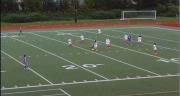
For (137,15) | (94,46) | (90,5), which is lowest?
(137,15)

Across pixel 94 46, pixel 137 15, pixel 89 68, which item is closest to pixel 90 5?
pixel 137 15

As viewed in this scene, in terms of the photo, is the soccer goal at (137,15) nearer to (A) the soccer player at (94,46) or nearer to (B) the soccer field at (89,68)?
(B) the soccer field at (89,68)

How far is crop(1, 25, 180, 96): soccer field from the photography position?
15352 mm

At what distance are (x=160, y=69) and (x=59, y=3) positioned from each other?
3952 centimetres

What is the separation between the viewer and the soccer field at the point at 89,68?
15352mm

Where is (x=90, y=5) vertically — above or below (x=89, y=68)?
below

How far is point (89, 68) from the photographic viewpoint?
776 inches

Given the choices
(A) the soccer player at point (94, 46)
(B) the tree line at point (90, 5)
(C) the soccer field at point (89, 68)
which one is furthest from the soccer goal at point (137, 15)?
(A) the soccer player at point (94, 46)

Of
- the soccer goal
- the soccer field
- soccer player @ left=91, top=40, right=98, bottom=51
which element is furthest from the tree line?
soccer player @ left=91, top=40, right=98, bottom=51

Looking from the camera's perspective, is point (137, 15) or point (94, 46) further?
point (137, 15)

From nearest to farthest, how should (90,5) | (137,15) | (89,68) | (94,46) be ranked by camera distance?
(89,68) → (94,46) → (137,15) → (90,5)

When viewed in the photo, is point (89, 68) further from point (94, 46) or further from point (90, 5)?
point (90, 5)

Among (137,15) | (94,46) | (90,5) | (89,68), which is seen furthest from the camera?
(90,5)

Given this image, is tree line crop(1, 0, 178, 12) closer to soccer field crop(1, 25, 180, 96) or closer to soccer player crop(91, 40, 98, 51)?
soccer field crop(1, 25, 180, 96)
